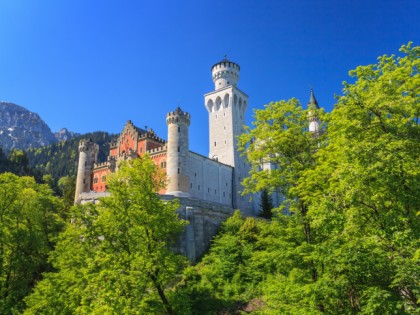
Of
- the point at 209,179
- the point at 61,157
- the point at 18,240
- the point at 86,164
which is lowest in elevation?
the point at 18,240

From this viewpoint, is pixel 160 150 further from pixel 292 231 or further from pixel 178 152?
pixel 292 231

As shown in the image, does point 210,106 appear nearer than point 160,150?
No

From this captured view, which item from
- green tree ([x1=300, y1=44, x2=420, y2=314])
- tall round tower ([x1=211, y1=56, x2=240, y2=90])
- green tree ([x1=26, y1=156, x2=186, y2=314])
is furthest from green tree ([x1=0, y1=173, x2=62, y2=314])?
tall round tower ([x1=211, y1=56, x2=240, y2=90])

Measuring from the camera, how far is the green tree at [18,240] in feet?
81.8

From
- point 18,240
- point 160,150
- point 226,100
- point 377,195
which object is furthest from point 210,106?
point 377,195

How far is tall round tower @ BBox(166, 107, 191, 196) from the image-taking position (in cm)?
4480

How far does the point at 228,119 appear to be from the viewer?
5969 centimetres

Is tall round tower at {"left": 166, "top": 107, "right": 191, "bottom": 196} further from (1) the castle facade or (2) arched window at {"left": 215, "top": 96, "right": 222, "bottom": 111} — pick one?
(2) arched window at {"left": 215, "top": 96, "right": 222, "bottom": 111}

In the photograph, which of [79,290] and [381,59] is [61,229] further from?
[381,59]

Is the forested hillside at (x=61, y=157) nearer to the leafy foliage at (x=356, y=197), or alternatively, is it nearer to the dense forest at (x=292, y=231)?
the dense forest at (x=292, y=231)

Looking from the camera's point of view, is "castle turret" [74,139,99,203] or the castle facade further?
"castle turret" [74,139,99,203]

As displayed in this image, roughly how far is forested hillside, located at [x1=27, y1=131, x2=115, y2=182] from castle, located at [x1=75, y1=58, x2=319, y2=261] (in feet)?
339

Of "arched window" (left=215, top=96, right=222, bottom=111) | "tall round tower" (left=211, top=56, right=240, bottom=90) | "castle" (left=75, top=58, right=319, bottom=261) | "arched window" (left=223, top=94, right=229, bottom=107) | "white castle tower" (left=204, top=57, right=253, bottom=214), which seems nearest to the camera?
"castle" (left=75, top=58, right=319, bottom=261)

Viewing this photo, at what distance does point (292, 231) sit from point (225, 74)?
4932 cm
